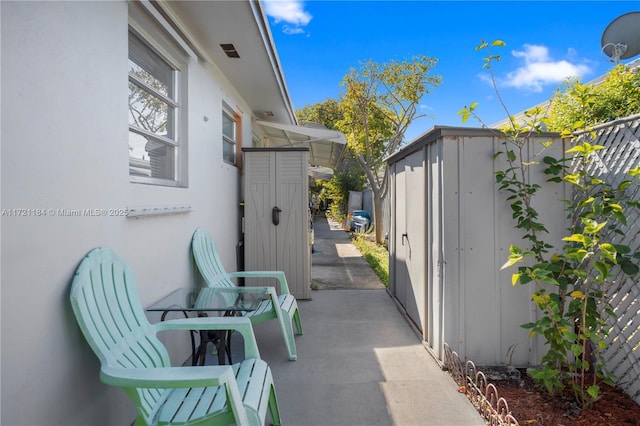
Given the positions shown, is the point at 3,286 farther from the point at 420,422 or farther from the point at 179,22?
the point at 179,22

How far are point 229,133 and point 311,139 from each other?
3.27 meters

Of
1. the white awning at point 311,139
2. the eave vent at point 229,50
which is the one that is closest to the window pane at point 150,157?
the eave vent at point 229,50

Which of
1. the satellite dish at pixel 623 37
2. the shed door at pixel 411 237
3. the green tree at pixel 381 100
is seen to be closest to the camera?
the shed door at pixel 411 237

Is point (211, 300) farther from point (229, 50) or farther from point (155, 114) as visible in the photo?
point (229, 50)

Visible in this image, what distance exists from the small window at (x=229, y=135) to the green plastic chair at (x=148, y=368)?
123 inches

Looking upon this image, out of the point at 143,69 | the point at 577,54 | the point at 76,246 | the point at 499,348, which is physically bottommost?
the point at 499,348

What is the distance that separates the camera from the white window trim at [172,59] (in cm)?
254

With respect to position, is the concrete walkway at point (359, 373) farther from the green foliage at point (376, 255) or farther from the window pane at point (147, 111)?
the window pane at point (147, 111)

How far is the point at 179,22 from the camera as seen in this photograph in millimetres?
3172

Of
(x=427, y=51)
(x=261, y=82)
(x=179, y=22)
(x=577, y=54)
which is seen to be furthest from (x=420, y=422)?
(x=427, y=51)

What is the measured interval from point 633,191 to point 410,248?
2.11 m

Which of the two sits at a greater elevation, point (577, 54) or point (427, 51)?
point (427, 51)

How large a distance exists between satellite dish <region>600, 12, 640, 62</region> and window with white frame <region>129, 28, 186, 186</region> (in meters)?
6.60

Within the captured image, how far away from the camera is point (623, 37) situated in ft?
19.0
